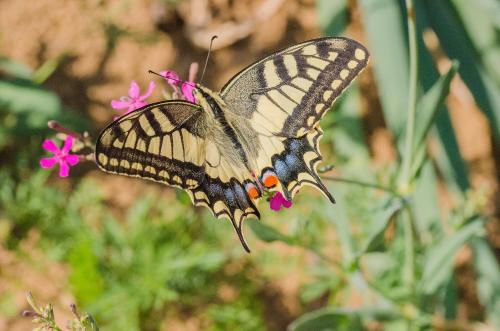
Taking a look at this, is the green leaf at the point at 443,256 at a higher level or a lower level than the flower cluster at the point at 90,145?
lower

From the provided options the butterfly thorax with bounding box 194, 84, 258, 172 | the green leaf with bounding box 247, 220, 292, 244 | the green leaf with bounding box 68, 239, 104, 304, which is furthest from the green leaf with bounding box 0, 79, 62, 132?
the green leaf with bounding box 247, 220, 292, 244

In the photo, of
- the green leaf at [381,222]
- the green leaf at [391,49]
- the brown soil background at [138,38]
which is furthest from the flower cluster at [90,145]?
the brown soil background at [138,38]

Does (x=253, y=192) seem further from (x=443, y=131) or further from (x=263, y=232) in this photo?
(x=443, y=131)

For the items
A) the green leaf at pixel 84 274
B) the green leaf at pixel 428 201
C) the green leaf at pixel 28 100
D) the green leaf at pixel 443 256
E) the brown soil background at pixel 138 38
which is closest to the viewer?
the green leaf at pixel 443 256

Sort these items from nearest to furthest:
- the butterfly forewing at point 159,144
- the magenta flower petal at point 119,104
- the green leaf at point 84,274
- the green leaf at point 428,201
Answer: the butterfly forewing at point 159,144
the magenta flower petal at point 119,104
the green leaf at point 428,201
the green leaf at point 84,274

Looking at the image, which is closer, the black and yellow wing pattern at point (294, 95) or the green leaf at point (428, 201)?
the black and yellow wing pattern at point (294, 95)

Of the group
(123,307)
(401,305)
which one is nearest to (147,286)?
(123,307)

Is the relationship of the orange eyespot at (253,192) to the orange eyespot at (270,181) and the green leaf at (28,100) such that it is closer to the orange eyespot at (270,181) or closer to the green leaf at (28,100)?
the orange eyespot at (270,181)
